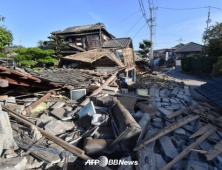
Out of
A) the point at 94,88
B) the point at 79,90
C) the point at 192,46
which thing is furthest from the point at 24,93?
the point at 192,46

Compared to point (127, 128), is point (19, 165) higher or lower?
lower

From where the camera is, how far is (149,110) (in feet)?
17.4

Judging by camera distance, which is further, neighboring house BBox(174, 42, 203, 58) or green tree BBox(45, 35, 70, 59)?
neighboring house BBox(174, 42, 203, 58)

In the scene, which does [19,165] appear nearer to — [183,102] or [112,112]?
[112,112]

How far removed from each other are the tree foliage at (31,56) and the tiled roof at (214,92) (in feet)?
52.8

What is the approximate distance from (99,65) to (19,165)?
1071 cm

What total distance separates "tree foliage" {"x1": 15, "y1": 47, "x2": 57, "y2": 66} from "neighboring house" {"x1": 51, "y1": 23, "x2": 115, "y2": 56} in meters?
4.52

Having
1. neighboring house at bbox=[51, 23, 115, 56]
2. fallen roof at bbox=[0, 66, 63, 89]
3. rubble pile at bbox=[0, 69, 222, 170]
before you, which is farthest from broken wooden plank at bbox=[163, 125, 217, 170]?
neighboring house at bbox=[51, 23, 115, 56]

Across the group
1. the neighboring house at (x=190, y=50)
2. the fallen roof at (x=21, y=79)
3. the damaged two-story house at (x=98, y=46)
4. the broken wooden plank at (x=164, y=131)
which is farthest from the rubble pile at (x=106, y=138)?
the neighboring house at (x=190, y=50)

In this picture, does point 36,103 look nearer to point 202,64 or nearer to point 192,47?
point 202,64

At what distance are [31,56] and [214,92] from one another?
1740 cm

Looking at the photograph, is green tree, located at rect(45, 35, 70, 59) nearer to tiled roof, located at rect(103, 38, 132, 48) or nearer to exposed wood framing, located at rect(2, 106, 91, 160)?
tiled roof, located at rect(103, 38, 132, 48)

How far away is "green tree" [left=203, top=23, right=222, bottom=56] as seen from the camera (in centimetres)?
1552

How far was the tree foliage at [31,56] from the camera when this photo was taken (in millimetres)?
14795
